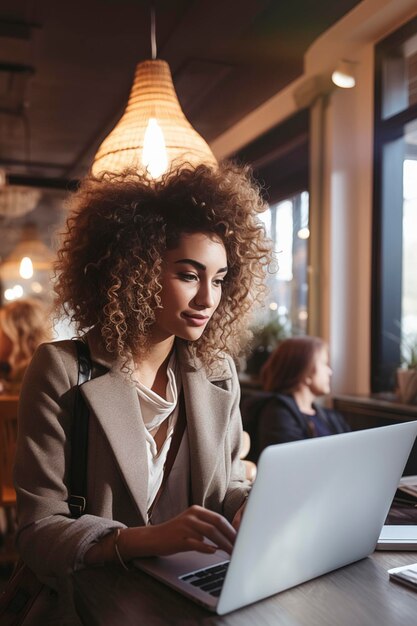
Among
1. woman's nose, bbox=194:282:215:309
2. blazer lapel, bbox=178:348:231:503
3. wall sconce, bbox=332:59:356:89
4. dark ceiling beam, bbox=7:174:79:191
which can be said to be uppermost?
wall sconce, bbox=332:59:356:89

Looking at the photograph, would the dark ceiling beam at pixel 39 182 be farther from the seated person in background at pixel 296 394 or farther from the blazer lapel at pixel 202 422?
the blazer lapel at pixel 202 422

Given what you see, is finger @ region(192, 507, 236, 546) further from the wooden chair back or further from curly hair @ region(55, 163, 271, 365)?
the wooden chair back

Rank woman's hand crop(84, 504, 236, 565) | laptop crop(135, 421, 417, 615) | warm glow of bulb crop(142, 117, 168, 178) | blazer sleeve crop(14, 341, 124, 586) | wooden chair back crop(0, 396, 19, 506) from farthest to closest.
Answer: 1. wooden chair back crop(0, 396, 19, 506)
2. warm glow of bulb crop(142, 117, 168, 178)
3. blazer sleeve crop(14, 341, 124, 586)
4. woman's hand crop(84, 504, 236, 565)
5. laptop crop(135, 421, 417, 615)

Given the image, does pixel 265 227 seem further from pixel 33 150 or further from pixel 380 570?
pixel 33 150

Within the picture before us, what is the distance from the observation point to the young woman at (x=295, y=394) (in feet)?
10.5

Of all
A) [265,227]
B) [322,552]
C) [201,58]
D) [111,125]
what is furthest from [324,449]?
[111,125]

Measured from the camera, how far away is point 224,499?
4.70 feet

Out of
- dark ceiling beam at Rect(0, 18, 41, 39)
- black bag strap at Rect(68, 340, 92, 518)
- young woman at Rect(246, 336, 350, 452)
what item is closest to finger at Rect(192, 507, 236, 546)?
black bag strap at Rect(68, 340, 92, 518)

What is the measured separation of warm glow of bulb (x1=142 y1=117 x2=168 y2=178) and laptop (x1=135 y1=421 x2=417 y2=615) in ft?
4.55

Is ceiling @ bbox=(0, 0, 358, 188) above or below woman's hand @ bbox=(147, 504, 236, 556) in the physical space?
above

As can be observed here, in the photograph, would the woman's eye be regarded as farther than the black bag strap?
Yes

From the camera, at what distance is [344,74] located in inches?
147

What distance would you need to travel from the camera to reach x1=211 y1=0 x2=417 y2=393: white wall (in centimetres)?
407

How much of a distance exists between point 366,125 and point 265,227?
9.26ft
